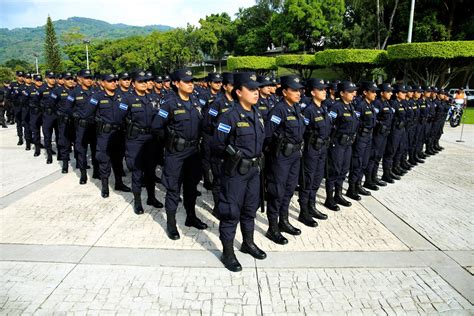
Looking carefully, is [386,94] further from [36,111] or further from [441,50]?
[441,50]

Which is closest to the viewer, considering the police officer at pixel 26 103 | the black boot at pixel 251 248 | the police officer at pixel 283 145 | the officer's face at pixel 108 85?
the black boot at pixel 251 248

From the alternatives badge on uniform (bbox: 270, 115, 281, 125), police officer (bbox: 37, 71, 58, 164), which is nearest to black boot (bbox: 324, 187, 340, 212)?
badge on uniform (bbox: 270, 115, 281, 125)

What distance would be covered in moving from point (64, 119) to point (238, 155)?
5.80 metres

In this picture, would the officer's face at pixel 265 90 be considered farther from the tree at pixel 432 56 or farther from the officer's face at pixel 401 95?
the tree at pixel 432 56

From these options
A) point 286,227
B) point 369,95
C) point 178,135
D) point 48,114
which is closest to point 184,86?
point 178,135

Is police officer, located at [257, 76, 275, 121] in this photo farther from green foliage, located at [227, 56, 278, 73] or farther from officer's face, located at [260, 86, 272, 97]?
green foliage, located at [227, 56, 278, 73]

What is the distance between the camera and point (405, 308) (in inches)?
137

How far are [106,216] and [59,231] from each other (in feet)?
2.52

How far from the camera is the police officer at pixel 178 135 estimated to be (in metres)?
4.81

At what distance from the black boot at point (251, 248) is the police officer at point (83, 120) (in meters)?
4.23

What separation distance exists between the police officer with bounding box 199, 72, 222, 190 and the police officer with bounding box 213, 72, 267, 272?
139 centimetres

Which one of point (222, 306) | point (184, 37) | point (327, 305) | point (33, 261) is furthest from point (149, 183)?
point (184, 37)

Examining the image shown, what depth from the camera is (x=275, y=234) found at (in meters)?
4.95

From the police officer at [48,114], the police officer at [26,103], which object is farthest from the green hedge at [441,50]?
the police officer at [26,103]
